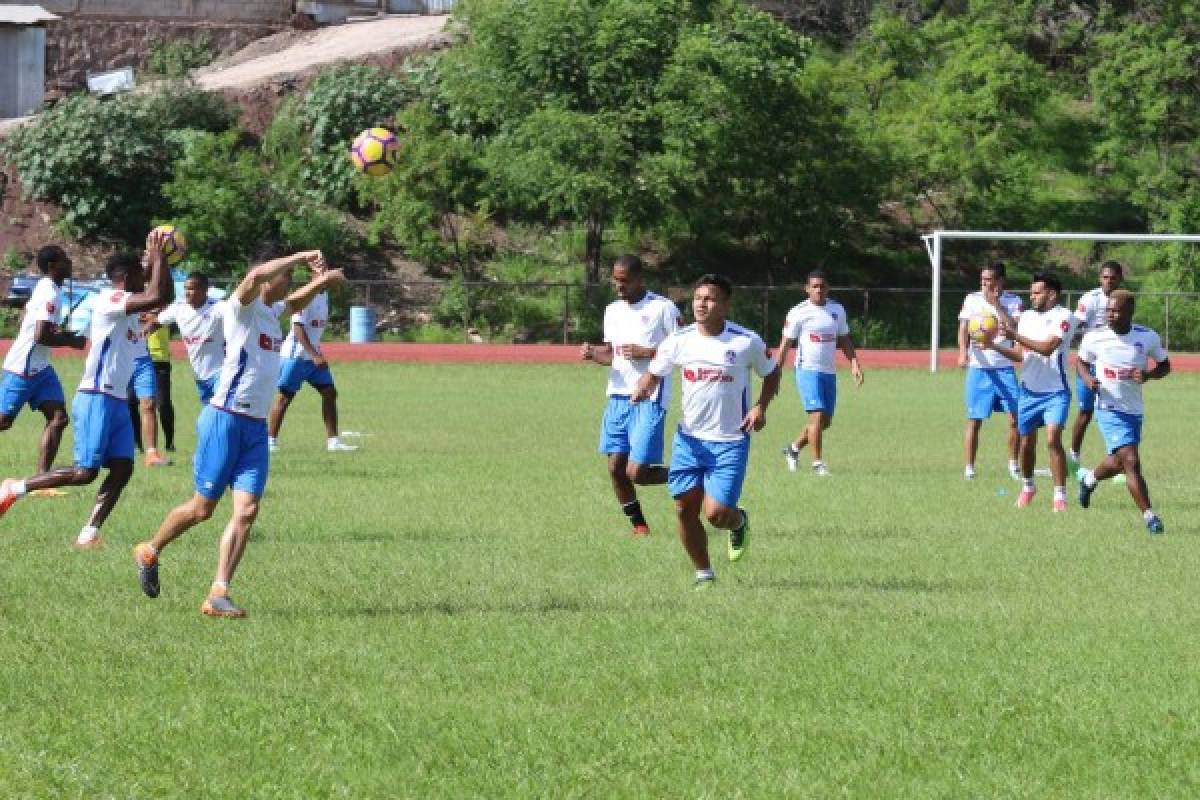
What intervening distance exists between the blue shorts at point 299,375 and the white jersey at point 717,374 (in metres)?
10.3

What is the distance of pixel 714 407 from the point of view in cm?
1215

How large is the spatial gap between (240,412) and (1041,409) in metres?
8.89

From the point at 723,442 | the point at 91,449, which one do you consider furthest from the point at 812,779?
the point at 91,449

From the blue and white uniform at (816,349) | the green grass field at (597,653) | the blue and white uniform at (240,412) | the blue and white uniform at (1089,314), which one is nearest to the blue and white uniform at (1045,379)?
the green grass field at (597,653)

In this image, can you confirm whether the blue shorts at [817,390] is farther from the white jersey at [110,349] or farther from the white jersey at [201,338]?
the white jersey at [110,349]

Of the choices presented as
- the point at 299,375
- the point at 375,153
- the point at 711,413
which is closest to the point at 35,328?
the point at 711,413

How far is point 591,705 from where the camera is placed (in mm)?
8805

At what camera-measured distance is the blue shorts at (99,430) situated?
1370 centimetres

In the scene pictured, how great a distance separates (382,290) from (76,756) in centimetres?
4089

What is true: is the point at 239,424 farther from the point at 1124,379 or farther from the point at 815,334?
the point at 815,334

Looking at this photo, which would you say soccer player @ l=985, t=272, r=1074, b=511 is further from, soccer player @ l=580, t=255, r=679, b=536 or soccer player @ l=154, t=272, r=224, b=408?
soccer player @ l=154, t=272, r=224, b=408

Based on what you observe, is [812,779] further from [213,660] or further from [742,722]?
[213,660]

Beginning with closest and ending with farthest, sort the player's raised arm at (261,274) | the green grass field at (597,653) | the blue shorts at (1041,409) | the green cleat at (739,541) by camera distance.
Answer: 1. the green grass field at (597,653)
2. the player's raised arm at (261,274)
3. the green cleat at (739,541)
4. the blue shorts at (1041,409)

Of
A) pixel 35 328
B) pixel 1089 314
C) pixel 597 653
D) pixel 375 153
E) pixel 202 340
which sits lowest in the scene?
pixel 597 653
